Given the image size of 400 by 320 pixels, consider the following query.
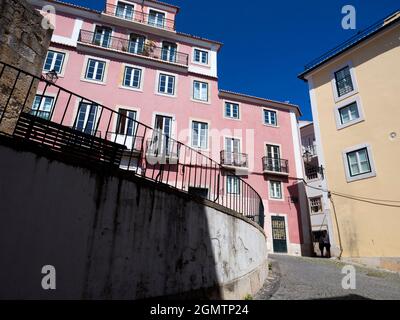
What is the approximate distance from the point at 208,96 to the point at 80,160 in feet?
64.1

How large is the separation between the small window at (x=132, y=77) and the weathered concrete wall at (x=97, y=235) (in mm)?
16903

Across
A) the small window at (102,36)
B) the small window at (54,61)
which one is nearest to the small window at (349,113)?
the small window at (102,36)

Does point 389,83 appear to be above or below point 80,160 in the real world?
above

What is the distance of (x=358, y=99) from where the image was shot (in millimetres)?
17531

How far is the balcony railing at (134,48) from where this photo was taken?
21.1m

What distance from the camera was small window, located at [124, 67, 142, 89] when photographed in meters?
20.6

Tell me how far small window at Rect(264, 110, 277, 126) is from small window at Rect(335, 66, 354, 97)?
20.0 ft

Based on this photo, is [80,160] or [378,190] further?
[378,190]

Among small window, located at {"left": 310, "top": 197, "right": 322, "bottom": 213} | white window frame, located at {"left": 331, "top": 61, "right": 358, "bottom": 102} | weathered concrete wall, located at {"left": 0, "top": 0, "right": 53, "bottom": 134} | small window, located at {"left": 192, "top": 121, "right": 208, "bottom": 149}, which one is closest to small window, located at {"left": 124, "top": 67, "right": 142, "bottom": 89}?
small window, located at {"left": 192, "top": 121, "right": 208, "bottom": 149}

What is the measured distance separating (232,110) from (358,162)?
404 inches

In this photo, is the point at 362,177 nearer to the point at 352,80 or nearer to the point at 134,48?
the point at 352,80

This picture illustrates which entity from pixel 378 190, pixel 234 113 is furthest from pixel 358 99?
pixel 234 113

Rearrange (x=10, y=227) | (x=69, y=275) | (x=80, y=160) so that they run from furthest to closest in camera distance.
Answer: (x=80, y=160), (x=69, y=275), (x=10, y=227)
